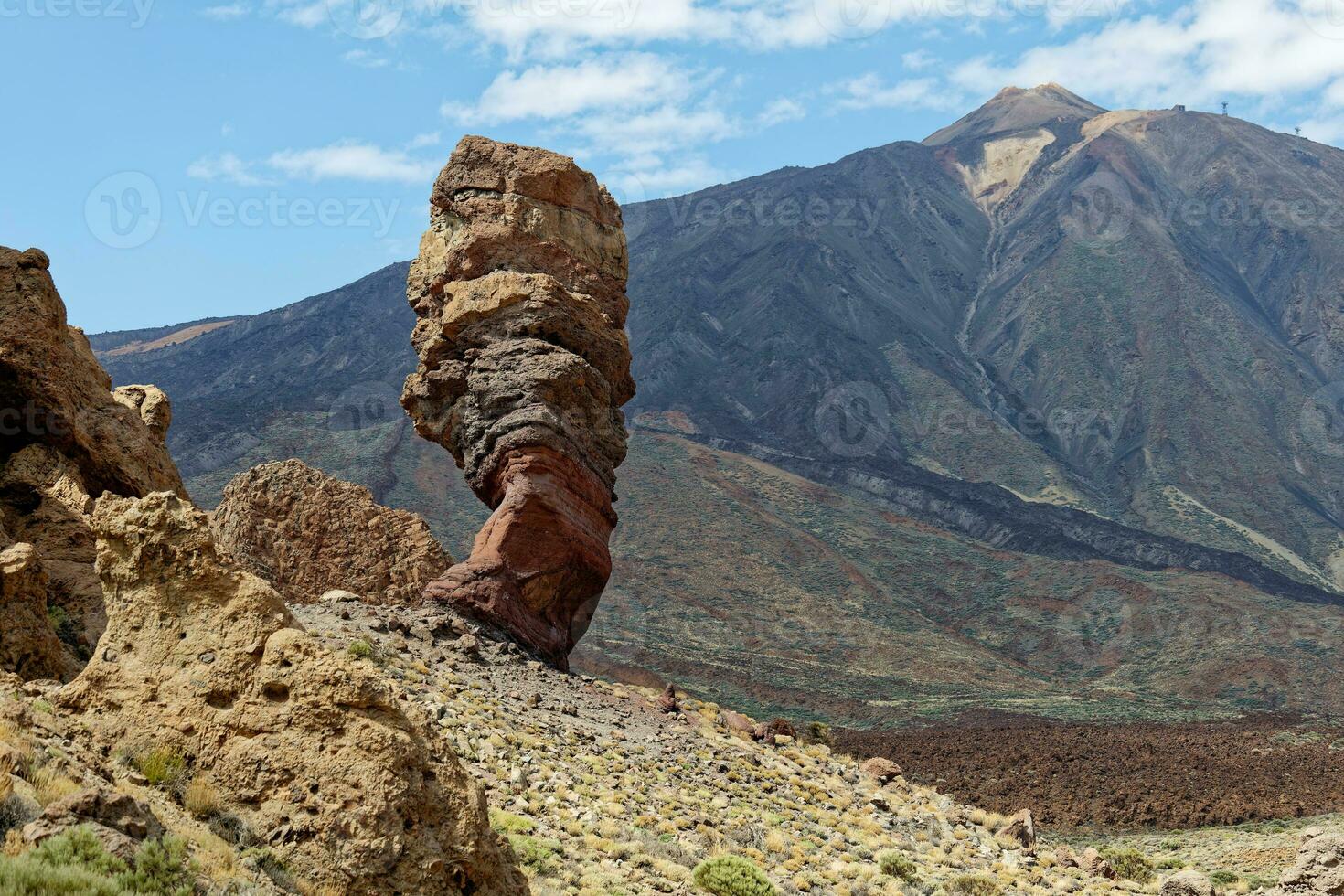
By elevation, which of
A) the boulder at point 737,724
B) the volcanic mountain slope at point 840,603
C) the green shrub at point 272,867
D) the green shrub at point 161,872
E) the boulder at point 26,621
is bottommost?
the volcanic mountain slope at point 840,603

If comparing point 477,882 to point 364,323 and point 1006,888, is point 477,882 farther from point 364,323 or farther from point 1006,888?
point 364,323

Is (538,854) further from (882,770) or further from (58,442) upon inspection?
(882,770)

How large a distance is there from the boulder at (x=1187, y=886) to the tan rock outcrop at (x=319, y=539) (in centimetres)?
1254

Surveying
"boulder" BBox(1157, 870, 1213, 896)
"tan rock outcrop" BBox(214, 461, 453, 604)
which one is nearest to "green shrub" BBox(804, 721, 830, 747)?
"tan rock outcrop" BBox(214, 461, 453, 604)

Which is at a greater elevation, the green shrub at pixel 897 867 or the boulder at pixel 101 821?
the boulder at pixel 101 821

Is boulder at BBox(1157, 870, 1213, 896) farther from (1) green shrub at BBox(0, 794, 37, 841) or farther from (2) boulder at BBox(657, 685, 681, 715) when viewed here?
(1) green shrub at BBox(0, 794, 37, 841)

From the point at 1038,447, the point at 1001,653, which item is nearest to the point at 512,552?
the point at 1001,653

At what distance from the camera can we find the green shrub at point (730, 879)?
13.0 metres

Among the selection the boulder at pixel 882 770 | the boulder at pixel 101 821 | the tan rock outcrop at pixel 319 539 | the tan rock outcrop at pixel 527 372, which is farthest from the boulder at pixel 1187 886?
the boulder at pixel 101 821

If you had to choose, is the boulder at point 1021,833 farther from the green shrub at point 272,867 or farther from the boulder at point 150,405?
Result: the green shrub at point 272,867

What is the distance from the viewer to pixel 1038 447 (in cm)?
12431

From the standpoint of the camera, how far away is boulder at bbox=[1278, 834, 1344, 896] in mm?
15914

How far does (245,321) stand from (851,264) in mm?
78701

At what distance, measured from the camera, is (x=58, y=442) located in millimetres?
13555
